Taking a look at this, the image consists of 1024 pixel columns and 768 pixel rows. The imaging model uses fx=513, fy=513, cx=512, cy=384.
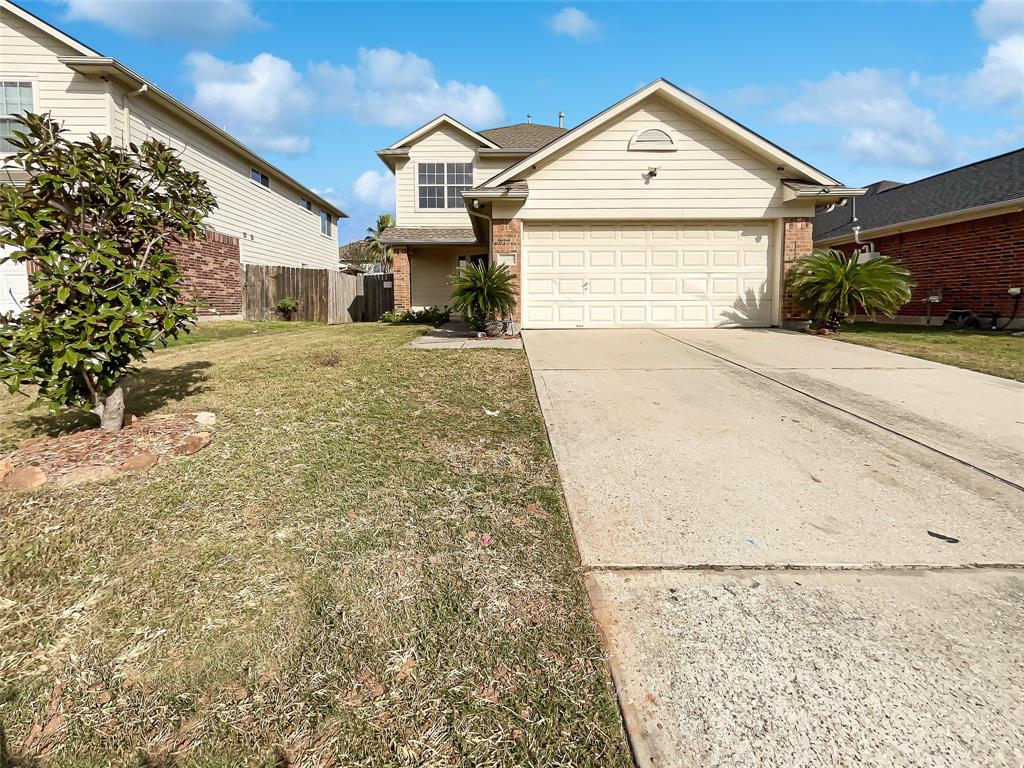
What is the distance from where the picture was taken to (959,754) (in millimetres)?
1418

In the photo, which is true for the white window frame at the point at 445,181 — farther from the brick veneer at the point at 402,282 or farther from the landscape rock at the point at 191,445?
the landscape rock at the point at 191,445

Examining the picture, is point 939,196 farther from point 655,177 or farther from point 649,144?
point 649,144

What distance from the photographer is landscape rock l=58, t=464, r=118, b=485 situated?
10.4 feet

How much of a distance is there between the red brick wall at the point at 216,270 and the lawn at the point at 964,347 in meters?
15.1

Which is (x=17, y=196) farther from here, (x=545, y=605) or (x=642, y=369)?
(x=642, y=369)

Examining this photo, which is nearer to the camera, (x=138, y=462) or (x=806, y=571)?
(x=806, y=571)

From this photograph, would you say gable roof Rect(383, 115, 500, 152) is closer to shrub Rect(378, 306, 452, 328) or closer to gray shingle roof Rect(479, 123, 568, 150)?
gray shingle roof Rect(479, 123, 568, 150)

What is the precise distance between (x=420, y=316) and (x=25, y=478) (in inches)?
538

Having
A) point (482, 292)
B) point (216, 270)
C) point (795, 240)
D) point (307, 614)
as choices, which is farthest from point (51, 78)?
point (795, 240)

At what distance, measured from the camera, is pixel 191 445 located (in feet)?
12.2

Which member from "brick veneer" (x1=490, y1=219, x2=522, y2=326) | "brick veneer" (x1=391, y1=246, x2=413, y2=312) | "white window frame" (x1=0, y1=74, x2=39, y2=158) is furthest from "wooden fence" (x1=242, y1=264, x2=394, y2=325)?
"brick veneer" (x1=490, y1=219, x2=522, y2=326)

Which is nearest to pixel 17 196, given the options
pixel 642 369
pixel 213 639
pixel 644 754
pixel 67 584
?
pixel 67 584

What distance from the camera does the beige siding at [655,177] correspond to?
10617mm

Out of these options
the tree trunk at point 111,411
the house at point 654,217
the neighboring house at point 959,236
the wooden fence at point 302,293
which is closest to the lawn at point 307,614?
the tree trunk at point 111,411
